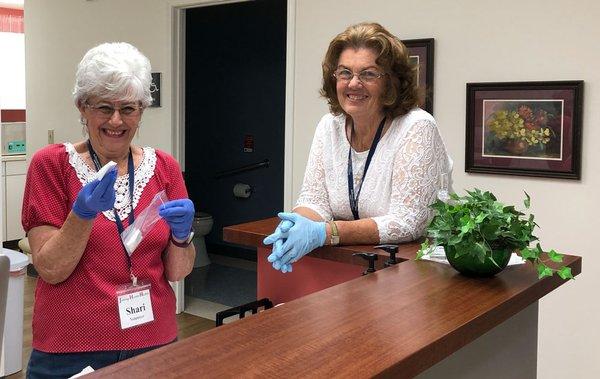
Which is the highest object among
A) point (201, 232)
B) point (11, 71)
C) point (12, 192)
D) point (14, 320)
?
point (11, 71)

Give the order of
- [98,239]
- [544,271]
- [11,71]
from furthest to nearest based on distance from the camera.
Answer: [11,71] < [98,239] < [544,271]

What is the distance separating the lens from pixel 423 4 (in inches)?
128

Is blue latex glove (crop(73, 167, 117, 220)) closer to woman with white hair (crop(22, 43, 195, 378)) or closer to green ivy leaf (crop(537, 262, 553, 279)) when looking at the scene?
woman with white hair (crop(22, 43, 195, 378))

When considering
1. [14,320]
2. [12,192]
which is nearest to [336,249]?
[14,320]

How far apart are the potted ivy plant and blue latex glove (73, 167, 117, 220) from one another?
75 centimetres

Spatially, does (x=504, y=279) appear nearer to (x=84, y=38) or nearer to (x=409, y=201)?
(x=409, y=201)

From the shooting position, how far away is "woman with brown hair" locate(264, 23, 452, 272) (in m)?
1.82

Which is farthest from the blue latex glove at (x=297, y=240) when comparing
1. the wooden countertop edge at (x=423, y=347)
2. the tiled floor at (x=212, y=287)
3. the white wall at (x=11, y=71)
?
the white wall at (x=11, y=71)

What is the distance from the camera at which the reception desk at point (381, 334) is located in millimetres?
947

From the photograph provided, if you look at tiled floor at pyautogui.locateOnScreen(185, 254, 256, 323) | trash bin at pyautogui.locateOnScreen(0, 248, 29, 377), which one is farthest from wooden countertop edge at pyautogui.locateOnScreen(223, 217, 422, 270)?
tiled floor at pyautogui.locateOnScreen(185, 254, 256, 323)

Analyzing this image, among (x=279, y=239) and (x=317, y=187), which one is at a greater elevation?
(x=317, y=187)

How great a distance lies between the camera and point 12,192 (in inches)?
245

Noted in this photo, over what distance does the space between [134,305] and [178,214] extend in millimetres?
245

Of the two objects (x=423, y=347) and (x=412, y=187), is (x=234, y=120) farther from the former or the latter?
(x=423, y=347)
